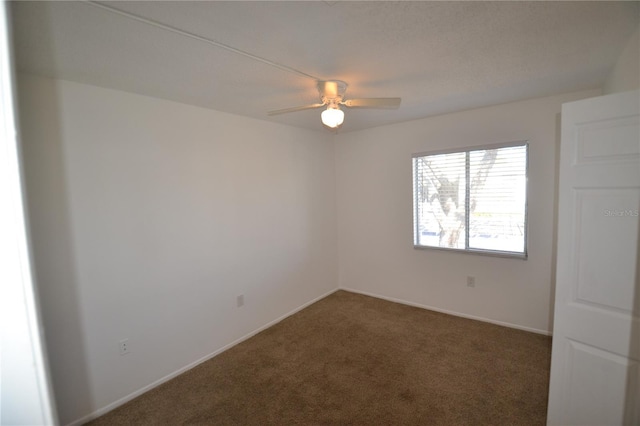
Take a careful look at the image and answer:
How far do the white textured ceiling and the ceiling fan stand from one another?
0.07 metres

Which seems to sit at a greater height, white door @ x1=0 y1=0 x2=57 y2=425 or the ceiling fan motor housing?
the ceiling fan motor housing

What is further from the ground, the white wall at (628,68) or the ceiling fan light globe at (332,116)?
the white wall at (628,68)

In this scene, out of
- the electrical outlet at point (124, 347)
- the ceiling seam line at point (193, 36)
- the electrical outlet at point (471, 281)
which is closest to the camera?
the ceiling seam line at point (193, 36)

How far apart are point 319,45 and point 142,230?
6.36 ft

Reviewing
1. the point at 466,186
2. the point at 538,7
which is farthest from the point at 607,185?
the point at 466,186

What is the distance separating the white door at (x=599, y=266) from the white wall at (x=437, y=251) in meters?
1.57

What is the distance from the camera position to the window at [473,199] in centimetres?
297

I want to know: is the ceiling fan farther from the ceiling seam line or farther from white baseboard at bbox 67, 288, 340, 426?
white baseboard at bbox 67, 288, 340, 426

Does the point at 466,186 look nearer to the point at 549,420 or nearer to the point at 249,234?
the point at 549,420

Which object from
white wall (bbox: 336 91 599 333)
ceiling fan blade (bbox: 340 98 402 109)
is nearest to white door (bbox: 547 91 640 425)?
ceiling fan blade (bbox: 340 98 402 109)

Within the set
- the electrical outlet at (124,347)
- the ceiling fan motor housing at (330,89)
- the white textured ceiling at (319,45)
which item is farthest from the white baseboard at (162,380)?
the ceiling fan motor housing at (330,89)

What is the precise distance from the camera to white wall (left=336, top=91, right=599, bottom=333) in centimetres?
283

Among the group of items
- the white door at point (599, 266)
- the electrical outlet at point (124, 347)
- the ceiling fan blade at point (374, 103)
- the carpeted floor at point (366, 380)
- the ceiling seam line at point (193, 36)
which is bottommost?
the carpeted floor at point (366, 380)

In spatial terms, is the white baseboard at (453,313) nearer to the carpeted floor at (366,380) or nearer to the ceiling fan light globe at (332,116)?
the carpeted floor at (366,380)
